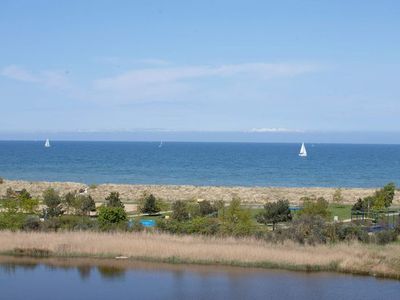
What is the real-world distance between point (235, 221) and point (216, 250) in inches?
195

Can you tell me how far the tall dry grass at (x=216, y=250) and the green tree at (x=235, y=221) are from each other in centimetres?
129

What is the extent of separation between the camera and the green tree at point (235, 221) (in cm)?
3250

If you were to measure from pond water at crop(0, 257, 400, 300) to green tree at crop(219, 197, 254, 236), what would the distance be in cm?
436

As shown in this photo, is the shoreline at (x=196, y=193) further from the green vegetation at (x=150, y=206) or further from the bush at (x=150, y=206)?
the bush at (x=150, y=206)

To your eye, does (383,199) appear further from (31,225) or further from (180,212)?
(31,225)

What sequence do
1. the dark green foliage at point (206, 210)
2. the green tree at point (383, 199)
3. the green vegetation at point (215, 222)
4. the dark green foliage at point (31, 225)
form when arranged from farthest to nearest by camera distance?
the green tree at point (383, 199), the dark green foliage at point (206, 210), the dark green foliage at point (31, 225), the green vegetation at point (215, 222)

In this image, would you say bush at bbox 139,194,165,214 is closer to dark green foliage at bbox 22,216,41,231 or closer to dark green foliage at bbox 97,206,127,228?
dark green foliage at bbox 97,206,127,228

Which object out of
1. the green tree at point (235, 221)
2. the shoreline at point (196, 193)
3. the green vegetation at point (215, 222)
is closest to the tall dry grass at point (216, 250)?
the green vegetation at point (215, 222)

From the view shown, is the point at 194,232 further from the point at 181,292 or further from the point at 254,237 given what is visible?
the point at 181,292

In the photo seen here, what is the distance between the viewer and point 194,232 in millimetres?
33375

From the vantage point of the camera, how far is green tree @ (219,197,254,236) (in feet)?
107

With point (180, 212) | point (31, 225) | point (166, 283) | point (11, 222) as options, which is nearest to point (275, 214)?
point (180, 212)

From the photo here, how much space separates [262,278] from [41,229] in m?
13.5

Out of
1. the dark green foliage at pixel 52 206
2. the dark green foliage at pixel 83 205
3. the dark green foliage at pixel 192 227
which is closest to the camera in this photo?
the dark green foliage at pixel 192 227
